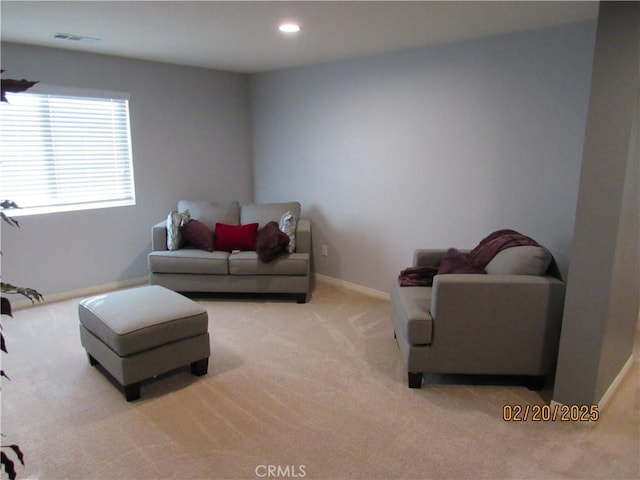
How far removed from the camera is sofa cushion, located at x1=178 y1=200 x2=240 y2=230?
4637 mm

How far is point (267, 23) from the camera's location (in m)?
3.02

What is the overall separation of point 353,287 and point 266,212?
3.82 feet

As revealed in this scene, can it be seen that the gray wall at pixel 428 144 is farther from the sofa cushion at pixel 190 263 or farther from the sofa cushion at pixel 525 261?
the sofa cushion at pixel 190 263

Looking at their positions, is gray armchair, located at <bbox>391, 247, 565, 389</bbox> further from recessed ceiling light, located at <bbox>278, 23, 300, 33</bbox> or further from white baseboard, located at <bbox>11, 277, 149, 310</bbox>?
white baseboard, located at <bbox>11, 277, 149, 310</bbox>

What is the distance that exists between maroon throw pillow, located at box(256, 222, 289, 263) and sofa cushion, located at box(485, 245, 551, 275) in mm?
1917

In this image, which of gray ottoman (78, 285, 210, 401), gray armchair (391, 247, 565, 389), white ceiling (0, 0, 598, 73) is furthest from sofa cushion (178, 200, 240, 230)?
gray armchair (391, 247, 565, 389)

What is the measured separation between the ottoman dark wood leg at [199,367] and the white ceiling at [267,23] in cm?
212

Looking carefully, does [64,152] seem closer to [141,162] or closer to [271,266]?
[141,162]

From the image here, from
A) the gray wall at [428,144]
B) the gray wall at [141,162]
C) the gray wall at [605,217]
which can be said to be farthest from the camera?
the gray wall at [141,162]

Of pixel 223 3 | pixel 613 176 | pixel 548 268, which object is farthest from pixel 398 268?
pixel 223 3

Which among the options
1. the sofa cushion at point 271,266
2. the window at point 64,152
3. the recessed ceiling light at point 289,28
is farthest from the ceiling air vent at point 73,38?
the sofa cushion at point 271,266

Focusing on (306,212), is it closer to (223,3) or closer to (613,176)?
(223,3)

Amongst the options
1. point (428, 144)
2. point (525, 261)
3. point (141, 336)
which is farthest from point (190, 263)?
Result: point (525, 261)

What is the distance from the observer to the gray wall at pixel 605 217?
2.03 meters
